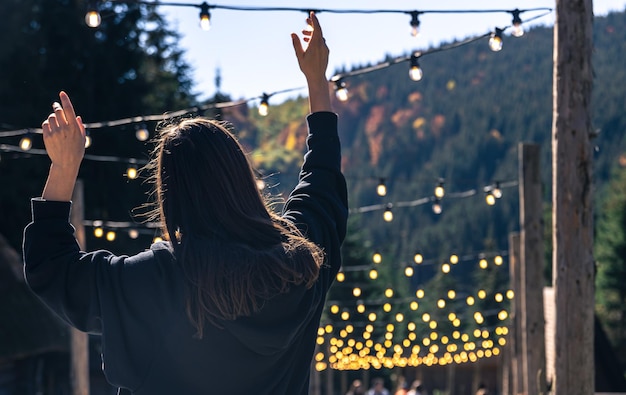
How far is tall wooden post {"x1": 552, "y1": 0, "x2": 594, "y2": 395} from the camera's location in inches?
317

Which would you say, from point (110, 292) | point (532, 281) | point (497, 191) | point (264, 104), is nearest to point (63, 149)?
point (110, 292)

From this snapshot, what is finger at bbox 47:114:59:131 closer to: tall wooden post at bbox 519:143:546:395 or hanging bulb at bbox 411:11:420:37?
hanging bulb at bbox 411:11:420:37

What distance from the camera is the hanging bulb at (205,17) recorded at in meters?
8.83

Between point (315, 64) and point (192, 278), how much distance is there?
0.90m

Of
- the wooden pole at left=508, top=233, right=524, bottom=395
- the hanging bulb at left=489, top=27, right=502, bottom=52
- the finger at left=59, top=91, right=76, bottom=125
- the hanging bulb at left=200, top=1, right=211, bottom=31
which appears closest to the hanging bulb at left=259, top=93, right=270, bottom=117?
the hanging bulb at left=200, top=1, right=211, bottom=31

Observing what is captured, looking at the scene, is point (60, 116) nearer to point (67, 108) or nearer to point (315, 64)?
point (67, 108)

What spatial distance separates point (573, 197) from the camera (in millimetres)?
8188

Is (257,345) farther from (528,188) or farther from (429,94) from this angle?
(429,94)

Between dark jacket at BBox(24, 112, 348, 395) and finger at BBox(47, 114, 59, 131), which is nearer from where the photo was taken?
dark jacket at BBox(24, 112, 348, 395)

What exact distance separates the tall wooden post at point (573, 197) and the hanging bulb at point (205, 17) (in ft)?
9.69

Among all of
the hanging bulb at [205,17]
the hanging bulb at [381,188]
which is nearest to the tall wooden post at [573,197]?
the hanging bulb at [205,17]

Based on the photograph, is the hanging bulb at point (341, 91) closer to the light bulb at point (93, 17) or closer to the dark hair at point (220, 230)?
the light bulb at point (93, 17)

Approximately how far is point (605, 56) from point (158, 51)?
355ft

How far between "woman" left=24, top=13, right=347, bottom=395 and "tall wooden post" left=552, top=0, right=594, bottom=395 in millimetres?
5999
